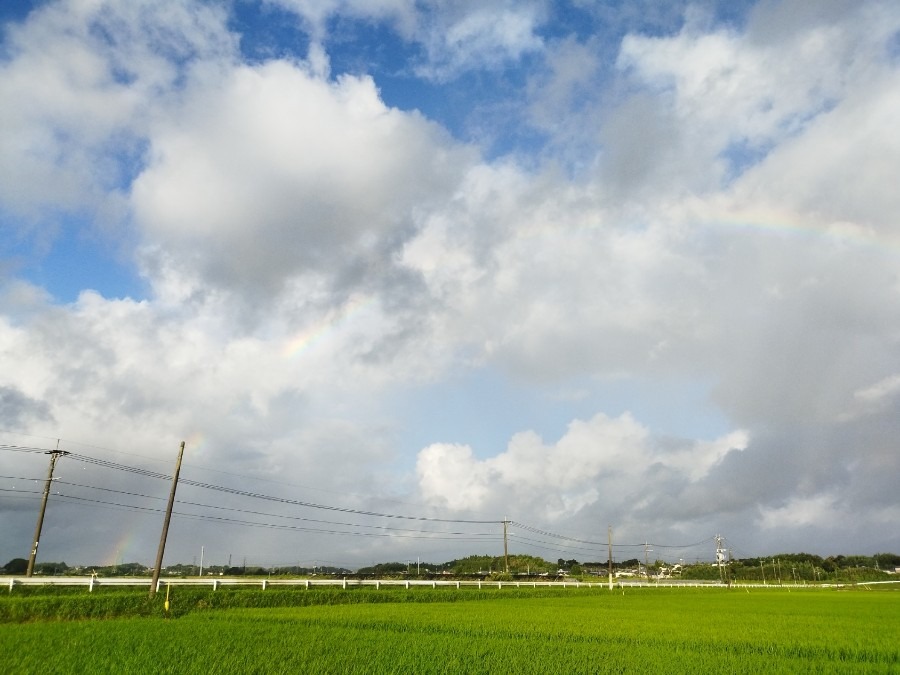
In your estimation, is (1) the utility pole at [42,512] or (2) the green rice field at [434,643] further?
(1) the utility pole at [42,512]

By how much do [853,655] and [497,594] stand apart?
4125 cm

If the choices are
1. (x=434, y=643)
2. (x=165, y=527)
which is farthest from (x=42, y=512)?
(x=434, y=643)

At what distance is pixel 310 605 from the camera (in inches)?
1622

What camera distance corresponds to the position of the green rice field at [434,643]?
51.3 ft

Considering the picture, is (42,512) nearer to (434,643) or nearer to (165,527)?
(165,527)

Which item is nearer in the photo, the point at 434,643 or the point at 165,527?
the point at 434,643

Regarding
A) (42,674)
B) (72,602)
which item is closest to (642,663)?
(42,674)

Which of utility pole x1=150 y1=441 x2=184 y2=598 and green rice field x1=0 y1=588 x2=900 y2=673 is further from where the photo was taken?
utility pole x1=150 y1=441 x2=184 y2=598

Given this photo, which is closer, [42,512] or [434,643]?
[434,643]

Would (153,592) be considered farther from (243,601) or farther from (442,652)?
(442,652)

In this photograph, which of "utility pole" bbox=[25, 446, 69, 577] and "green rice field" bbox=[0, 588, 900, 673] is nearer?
"green rice field" bbox=[0, 588, 900, 673]

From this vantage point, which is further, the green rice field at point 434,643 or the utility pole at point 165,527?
the utility pole at point 165,527

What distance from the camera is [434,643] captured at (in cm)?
2009

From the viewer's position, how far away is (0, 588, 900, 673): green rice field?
51.3 ft
